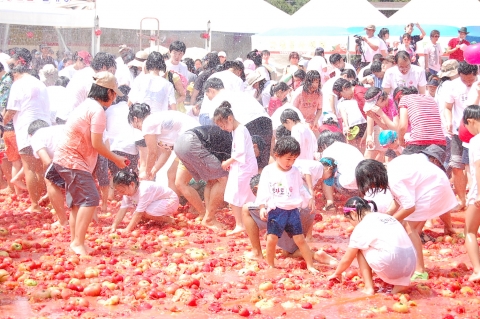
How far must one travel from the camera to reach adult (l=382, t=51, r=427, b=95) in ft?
41.4

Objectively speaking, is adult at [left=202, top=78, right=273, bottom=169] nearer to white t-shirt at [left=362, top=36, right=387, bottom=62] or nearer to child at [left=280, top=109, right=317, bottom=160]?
child at [left=280, top=109, right=317, bottom=160]

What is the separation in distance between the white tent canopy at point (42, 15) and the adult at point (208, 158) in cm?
1113

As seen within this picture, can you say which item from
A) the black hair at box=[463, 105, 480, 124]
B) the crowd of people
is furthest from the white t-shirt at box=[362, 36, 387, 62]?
the black hair at box=[463, 105, 480, 124]

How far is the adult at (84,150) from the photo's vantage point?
755 cm

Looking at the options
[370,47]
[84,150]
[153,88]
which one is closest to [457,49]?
[370,47]

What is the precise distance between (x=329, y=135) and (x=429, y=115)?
6.22 feet

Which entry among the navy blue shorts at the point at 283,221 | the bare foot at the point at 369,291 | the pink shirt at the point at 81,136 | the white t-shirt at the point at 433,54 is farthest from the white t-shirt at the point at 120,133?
the white t-shirt at the point at 433,54

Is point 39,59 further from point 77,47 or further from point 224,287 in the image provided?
point 224,287

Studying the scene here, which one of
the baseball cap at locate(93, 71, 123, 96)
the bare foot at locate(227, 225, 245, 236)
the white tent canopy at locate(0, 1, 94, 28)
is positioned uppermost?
the white tent canopy at locate(0, 1, 94, 28)

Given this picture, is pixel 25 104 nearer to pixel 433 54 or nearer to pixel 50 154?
pixel 50 154

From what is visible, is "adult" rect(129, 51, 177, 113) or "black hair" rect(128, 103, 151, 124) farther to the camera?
"adult" rect(129, 51, 177, 113)

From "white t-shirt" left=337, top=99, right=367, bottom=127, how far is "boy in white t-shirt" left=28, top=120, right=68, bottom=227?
186 inches

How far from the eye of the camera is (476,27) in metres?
20.8

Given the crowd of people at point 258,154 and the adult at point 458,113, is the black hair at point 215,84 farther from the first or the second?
the adult at point 458,113
